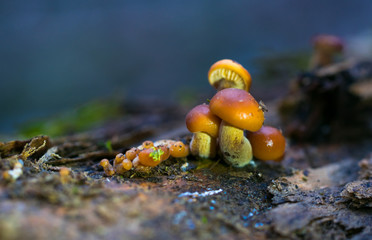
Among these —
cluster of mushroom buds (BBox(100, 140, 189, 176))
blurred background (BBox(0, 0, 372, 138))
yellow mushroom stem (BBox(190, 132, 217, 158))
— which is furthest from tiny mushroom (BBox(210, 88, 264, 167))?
blurred background (BBox(0, 0, 372, 138))

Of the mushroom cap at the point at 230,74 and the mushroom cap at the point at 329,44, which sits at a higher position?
the mushroom cap at the point at 329,44

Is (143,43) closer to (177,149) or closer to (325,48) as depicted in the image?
(325,48)

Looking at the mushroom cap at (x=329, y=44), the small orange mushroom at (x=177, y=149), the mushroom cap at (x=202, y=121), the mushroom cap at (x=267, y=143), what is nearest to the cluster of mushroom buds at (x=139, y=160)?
the small orange mushroom at (x=177, y=149)

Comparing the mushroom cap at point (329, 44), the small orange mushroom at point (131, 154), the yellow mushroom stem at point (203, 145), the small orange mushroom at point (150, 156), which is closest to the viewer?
the small orange mushroom at point (150, 156)

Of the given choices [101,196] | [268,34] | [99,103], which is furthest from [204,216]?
[268,34]

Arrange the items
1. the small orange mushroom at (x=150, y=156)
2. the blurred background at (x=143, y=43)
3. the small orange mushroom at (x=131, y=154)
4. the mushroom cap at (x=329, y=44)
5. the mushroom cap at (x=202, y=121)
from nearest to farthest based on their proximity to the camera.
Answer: the small orange mushroom at (x=150, y=156) → the small orange mushroom at (x=131, y=154) → the mushroom cap at (x=202, y=121) → the mushroom cap at (x=329, y=44) → the blurred background at (x=143, y=43)

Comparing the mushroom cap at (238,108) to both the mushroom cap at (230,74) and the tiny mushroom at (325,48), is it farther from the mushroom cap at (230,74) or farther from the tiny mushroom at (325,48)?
the tiny mushroom at (325,48)

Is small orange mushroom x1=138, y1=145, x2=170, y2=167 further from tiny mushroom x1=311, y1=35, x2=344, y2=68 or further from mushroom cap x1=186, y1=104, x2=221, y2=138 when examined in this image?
tiny mushroom x1=311, y1=35, x2=344, y2=68
